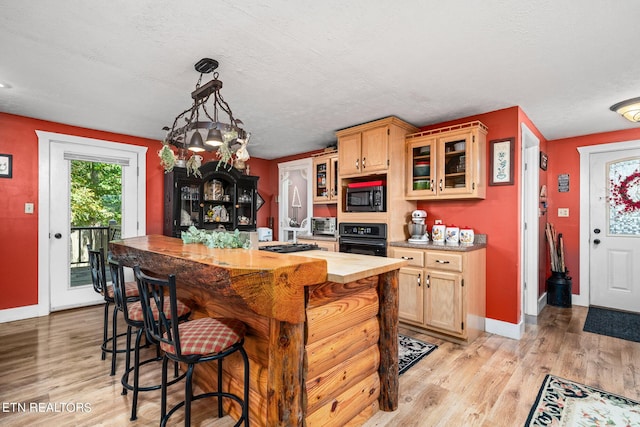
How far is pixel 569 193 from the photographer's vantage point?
14.6ft

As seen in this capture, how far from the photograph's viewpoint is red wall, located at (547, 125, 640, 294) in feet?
14.4

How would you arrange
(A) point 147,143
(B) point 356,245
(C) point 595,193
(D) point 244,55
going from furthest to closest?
(A) point 147,143 → (C) point 595,193 → (B) point 356,245 → (D) point 244,55

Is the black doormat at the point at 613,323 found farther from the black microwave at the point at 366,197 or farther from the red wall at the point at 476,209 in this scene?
the black microwave at the point at 366,197

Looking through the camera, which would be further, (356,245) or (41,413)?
(356,245)

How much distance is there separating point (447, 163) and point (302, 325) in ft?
8.91

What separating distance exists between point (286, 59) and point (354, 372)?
2.17 metres

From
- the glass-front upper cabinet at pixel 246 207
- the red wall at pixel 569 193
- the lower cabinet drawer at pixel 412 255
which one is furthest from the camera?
the glass-front upper cabinet at pixel 246 207

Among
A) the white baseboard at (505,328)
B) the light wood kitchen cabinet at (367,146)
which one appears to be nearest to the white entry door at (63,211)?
the light wood kitchen cabinet at (367,146)

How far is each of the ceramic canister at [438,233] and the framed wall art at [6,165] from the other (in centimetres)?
492

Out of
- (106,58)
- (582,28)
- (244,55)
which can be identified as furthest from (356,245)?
(106,58)

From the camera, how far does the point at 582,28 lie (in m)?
1.93

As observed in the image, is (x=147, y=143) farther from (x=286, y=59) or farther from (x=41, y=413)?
(x=41, y=413)

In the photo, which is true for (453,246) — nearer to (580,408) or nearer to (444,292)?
(444,292)

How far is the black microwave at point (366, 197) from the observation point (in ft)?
12.1
